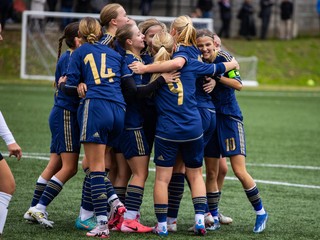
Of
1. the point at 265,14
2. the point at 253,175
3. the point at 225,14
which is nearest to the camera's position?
the point at 253,175

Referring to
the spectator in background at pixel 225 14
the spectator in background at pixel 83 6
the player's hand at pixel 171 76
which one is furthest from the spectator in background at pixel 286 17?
the player's hand at pixel 171 76

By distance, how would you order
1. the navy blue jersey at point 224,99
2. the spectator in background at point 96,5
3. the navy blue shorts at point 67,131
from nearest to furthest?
1. the navy blue shorts at point 67,131
2. the navy blue jersey at point 224,99
3. the spectator in background at point 96,5

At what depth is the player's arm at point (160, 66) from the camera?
7.66 m

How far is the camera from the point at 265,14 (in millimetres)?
36406

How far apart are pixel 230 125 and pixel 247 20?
1124 inches

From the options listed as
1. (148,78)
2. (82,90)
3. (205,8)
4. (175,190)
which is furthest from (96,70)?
(205,8)

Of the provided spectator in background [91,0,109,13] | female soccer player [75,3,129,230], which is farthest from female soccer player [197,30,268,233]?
spectator in background [91,0,109,13]

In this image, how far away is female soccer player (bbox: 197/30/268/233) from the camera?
8.08m

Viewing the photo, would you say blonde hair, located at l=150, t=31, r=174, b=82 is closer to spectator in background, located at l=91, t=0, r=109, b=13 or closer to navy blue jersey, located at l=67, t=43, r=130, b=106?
navy blue jersey, located at l=67, t=43, r=130, b=106

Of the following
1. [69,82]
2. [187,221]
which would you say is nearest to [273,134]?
[187,221]

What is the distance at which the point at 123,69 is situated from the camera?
25.3ft

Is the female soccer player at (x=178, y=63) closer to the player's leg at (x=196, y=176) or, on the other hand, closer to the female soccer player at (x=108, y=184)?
the player's leg at (x=196, y=176)

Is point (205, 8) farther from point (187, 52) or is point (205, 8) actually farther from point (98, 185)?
point (98, 185)

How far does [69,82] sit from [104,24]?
69cm
